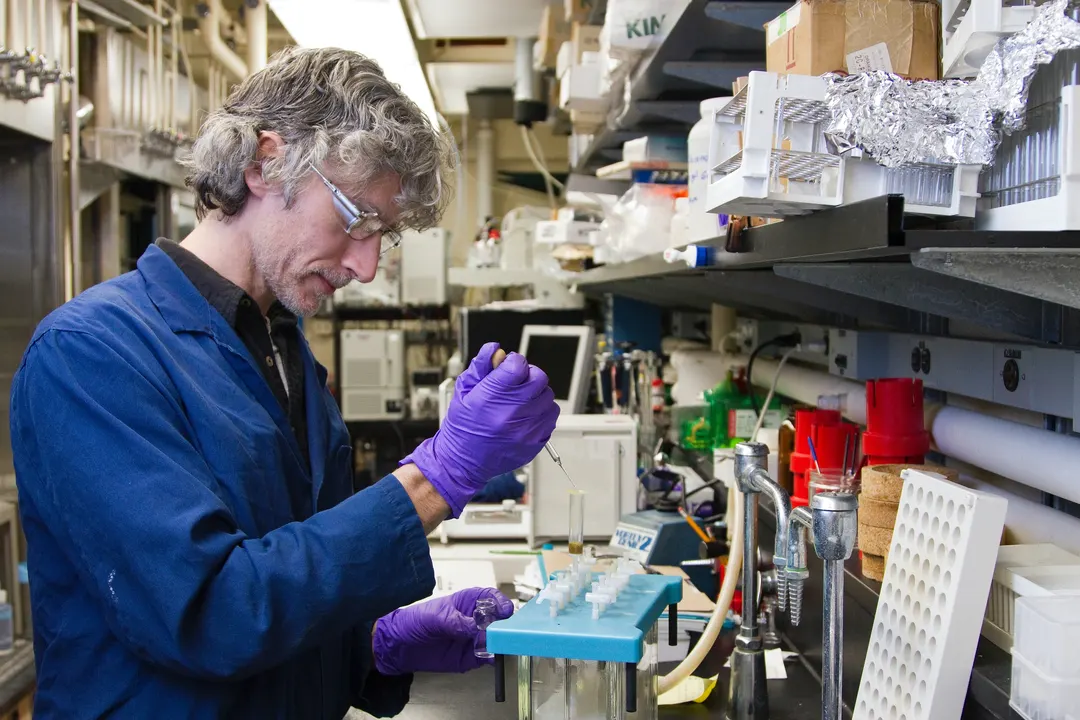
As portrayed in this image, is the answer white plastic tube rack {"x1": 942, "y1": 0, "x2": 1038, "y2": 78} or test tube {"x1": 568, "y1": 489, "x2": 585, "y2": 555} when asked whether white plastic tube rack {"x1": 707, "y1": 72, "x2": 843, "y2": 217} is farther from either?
test tube {"x1": 568, "y1": 489, "x2": 585, "y2": 555}

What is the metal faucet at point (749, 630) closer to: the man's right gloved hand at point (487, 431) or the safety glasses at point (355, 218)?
the man's right gloved hand at point (487, 431)

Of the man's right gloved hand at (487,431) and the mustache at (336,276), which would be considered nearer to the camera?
the man's right gloved hand at (487,431)

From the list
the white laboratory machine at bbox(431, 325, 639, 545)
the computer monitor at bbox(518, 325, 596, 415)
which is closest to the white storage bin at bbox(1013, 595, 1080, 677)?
the white laboratory machine at bbox(431, 325, 639, 545)

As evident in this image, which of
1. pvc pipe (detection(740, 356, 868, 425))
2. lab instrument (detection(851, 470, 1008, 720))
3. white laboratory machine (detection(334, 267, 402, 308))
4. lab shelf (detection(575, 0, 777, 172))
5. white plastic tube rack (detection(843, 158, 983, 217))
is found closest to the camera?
white plastic tube rack (detection(843, 158, 983, 217))

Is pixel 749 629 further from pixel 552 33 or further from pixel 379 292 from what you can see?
pixel 379 292

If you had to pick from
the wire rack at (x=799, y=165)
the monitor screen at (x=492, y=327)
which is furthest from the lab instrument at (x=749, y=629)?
the monitor screen at (x=492, y=327)

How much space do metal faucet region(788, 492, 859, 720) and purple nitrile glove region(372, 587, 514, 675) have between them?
592 mm

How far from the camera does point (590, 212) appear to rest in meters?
4.03

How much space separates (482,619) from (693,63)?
1.14 m

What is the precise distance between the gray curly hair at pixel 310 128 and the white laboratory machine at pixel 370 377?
4781 millimetres

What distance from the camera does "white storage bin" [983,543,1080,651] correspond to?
3.42ft

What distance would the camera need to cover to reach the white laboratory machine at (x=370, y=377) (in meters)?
6.09

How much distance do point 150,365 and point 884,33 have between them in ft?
2.92

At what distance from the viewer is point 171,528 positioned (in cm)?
102
